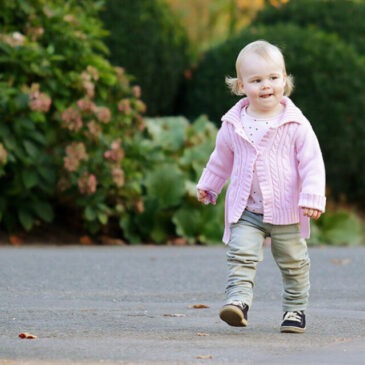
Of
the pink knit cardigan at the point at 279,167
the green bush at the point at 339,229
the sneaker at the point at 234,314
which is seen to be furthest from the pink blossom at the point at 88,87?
the sneaker at the point at 234,314

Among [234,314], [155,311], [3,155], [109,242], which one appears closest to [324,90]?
[109,242]

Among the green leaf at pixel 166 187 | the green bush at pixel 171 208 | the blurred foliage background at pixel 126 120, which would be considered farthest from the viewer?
the green leaf at pixel 166 187

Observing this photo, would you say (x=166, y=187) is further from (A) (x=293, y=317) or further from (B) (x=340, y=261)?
(A) (x=293, y=317)

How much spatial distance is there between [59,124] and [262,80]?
486cm

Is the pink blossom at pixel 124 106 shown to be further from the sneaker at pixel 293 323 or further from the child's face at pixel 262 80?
the sneaker at pixel 293 323

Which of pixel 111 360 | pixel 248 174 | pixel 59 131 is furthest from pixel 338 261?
pixel 111 360

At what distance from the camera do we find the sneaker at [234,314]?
484 centimetres

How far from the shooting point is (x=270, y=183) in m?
5.11

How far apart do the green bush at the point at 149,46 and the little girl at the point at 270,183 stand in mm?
7771

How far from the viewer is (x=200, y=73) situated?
529 inches

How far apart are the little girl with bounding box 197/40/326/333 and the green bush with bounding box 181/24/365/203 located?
7.41 metres

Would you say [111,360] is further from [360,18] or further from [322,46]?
[360,18]

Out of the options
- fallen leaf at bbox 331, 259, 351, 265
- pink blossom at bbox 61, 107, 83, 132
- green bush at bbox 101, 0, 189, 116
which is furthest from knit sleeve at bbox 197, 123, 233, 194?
green bush at bbox 101, 0, 189, 116

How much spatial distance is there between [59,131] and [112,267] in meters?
2.11
